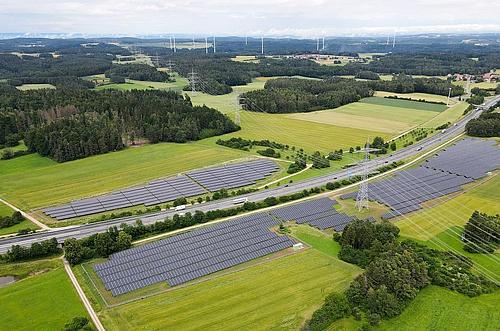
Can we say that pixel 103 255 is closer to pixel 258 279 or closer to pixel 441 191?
pixel 258 279

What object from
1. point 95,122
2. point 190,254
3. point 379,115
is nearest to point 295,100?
point 379,115

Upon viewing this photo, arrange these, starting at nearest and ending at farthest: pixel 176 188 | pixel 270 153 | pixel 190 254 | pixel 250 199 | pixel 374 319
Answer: pixel 374 319
pixel 190 254
pixel 250 199
pixel 176 188
pixel 270 153

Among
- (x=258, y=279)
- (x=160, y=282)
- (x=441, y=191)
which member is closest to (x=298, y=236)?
(x=258, y=279)

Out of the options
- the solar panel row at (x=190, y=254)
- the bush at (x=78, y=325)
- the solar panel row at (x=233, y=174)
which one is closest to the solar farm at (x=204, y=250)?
the solar panel row at (x=190, y=254)

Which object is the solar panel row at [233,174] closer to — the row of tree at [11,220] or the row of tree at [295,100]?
the row of tree at [11,220]

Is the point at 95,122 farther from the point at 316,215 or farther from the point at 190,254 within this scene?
the point at 316,215

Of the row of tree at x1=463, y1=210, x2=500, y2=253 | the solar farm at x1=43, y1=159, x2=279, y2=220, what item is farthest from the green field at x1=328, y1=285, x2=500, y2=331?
the solar farm at x1=43, y1=159, x2=279, y2=220
